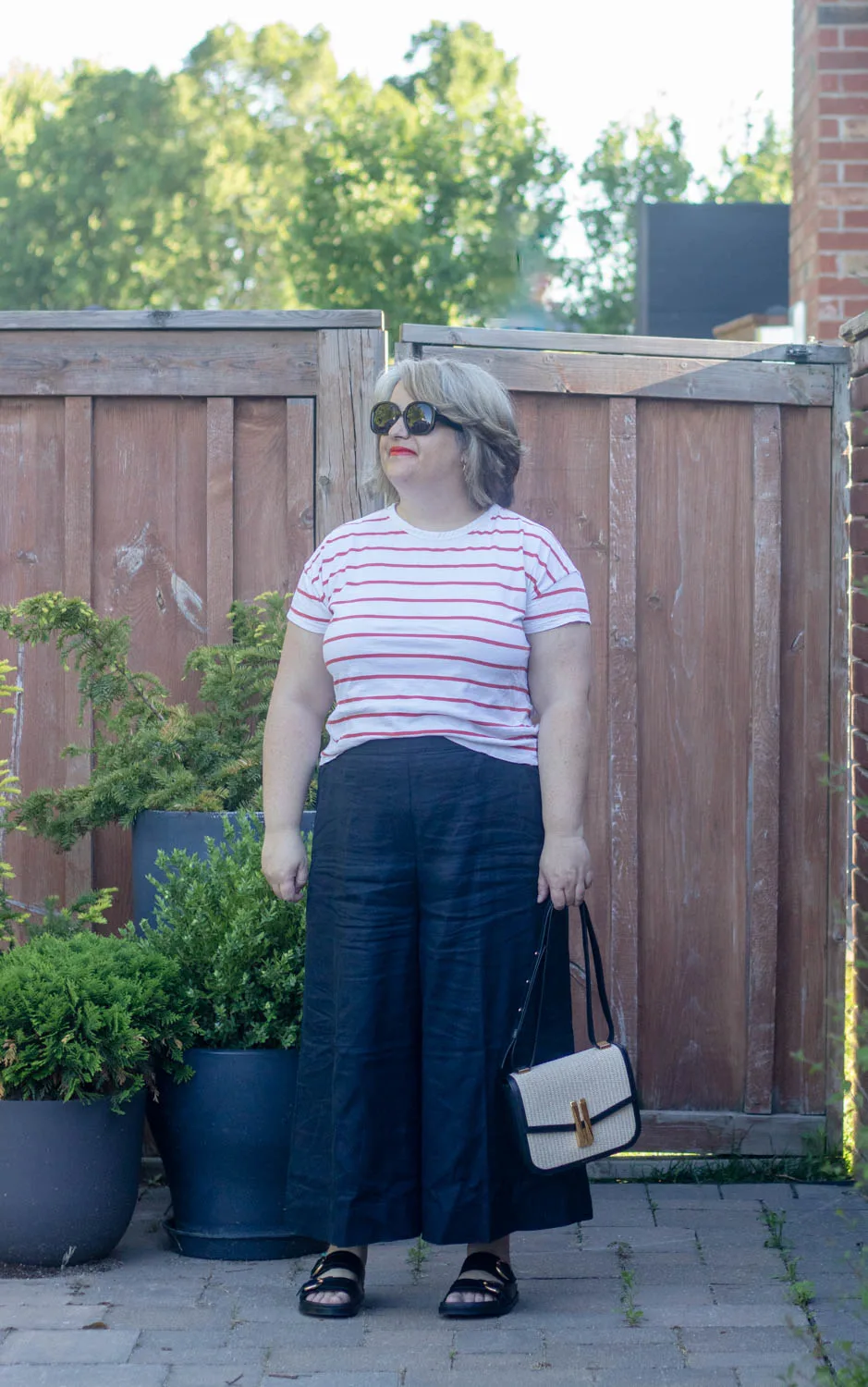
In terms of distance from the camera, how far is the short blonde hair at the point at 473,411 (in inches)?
125

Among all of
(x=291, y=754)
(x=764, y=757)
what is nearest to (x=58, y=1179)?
(x=291, y=754)

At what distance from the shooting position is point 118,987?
331 centimetres

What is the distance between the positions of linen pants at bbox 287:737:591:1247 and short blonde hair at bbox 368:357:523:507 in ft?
1.88

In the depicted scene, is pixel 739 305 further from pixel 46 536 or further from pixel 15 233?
pixel 15 233

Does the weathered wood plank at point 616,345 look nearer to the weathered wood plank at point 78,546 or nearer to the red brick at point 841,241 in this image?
the weathered wood plank at point 78,546

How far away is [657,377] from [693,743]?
1.00 metres

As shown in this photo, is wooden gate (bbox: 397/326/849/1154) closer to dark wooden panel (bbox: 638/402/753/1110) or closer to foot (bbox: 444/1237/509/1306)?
dark wooden panel (bbox: 638/402/753/1110)

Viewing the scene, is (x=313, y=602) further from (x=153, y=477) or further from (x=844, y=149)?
(x=844, y=149)

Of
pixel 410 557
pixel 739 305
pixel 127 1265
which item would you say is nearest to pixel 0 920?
A: pixel 127 1265

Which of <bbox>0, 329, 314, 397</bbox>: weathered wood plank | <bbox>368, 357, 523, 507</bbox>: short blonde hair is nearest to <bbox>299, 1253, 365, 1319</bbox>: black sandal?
<bbox>368, 357, 523, 507</bbox>: short blonde hair

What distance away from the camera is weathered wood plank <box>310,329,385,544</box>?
13.6ft

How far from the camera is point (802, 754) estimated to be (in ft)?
14.0

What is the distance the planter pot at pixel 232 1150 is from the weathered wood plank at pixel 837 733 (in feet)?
5.17

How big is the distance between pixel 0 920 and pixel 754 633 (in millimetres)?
2122
